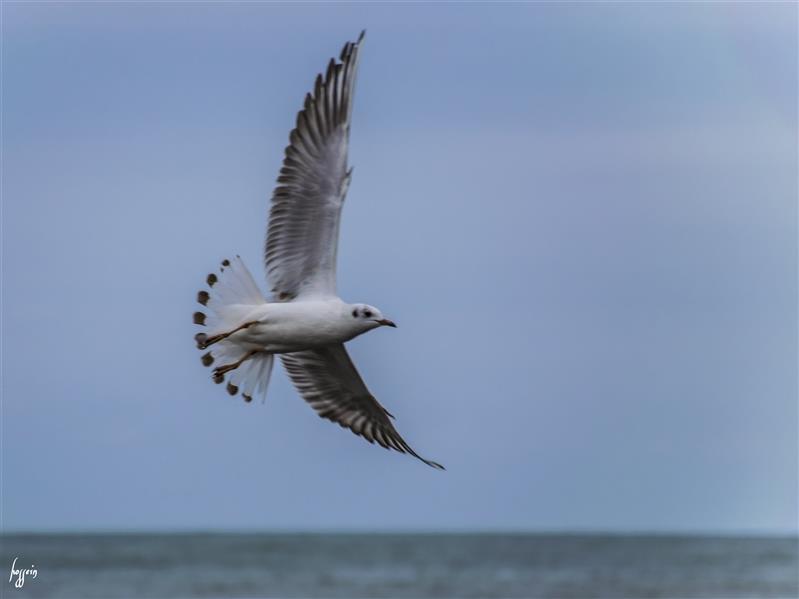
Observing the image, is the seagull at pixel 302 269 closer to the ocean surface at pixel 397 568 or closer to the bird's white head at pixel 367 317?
the bird's white head at pixel 367 317

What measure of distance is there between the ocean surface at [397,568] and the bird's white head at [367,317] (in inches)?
779

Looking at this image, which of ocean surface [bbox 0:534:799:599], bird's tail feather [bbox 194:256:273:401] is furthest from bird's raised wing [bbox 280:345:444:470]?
ocean surface [bbox 0:534:799:599]

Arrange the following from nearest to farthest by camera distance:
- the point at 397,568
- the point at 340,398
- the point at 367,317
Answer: the point at 367,317, the point at 340,398, the point at 397,568

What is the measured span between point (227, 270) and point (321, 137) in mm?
1209

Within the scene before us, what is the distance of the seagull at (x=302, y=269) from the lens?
1223 centimetres

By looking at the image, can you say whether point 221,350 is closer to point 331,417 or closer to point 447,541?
point 331,417

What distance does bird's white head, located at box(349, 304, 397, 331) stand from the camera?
39.8 ft

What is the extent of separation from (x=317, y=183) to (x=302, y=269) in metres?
0.63

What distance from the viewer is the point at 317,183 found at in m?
12.3

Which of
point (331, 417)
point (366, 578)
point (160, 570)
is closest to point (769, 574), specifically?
point (366, 578)

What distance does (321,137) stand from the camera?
12.3 m

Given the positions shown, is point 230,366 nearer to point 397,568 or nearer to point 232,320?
point 232,320

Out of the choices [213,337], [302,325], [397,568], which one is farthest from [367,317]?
[397,568]

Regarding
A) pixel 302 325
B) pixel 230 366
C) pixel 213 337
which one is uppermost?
pixel 302 325
